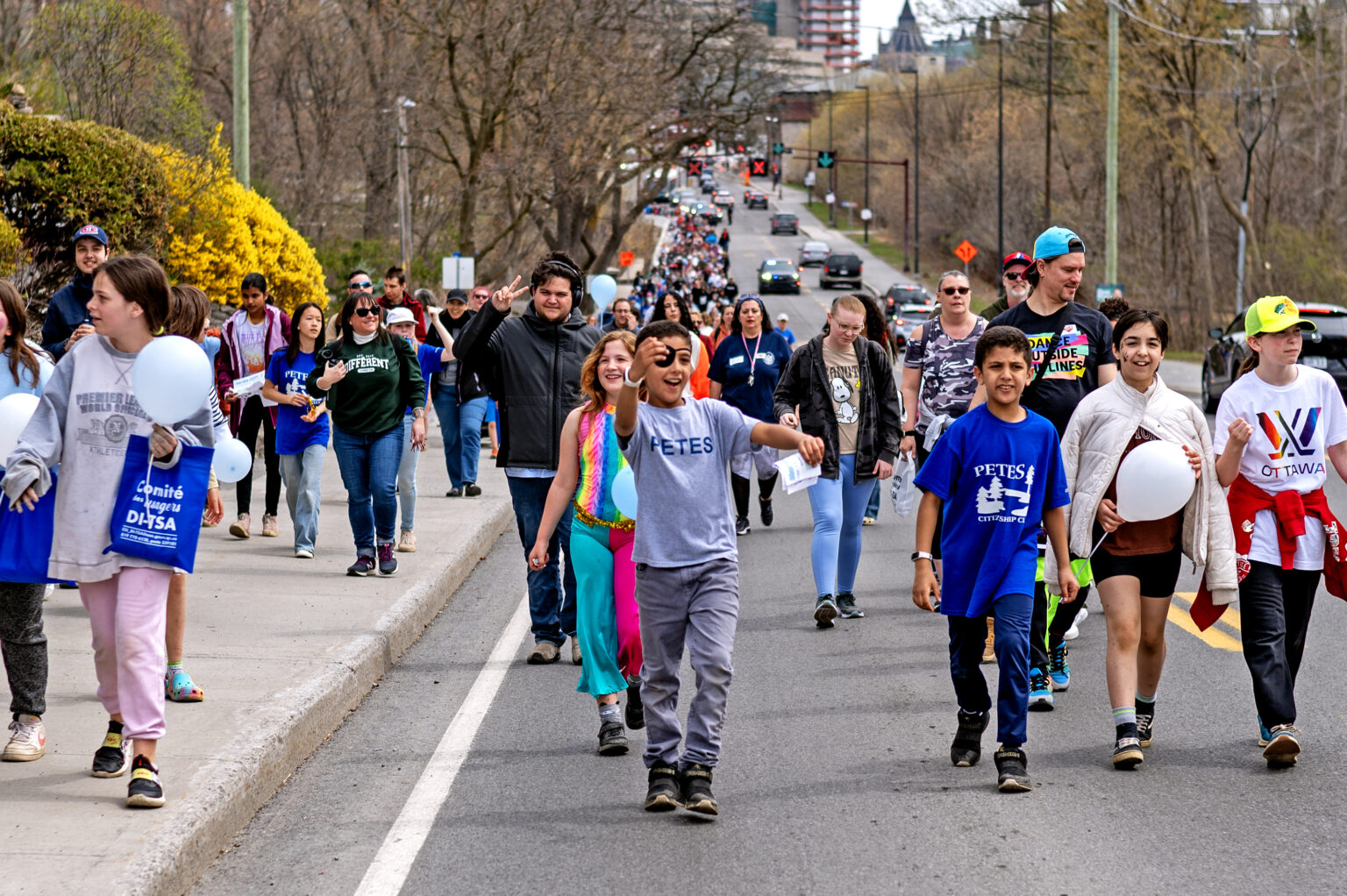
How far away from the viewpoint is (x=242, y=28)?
59.3 ft

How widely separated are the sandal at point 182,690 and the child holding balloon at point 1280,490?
428cm

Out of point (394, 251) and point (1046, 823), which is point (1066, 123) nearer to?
point (394, 251)

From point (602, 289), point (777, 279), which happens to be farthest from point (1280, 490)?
point (777, 279)

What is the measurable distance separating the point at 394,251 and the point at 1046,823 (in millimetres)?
25734

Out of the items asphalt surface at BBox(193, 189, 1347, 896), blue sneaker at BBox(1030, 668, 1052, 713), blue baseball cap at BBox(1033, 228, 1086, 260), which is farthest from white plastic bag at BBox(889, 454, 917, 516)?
blue baseball cap at BBox(1033, 228, 1086, 260)

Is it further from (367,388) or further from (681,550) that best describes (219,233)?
(681,550)

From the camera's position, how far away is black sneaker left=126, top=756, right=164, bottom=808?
533cm

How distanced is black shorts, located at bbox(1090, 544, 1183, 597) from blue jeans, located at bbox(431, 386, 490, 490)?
9.01m

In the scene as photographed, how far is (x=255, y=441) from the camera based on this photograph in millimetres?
12359

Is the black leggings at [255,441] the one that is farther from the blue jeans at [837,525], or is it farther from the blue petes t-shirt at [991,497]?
the blue petes t-shirt at [991,497]

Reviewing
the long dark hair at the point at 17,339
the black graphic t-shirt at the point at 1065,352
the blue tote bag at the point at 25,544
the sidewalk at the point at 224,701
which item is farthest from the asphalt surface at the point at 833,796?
the long dark hair at the point at 17,339

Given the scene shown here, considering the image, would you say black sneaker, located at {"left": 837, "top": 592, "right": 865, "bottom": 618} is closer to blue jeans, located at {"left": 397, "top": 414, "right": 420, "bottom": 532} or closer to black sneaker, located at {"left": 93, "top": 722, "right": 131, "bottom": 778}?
blue jeans, located at {"left": 397, "top": 414, "right": 420, "bottom": 532}

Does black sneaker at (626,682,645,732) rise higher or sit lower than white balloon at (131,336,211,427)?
lower

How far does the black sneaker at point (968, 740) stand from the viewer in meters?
6.38
